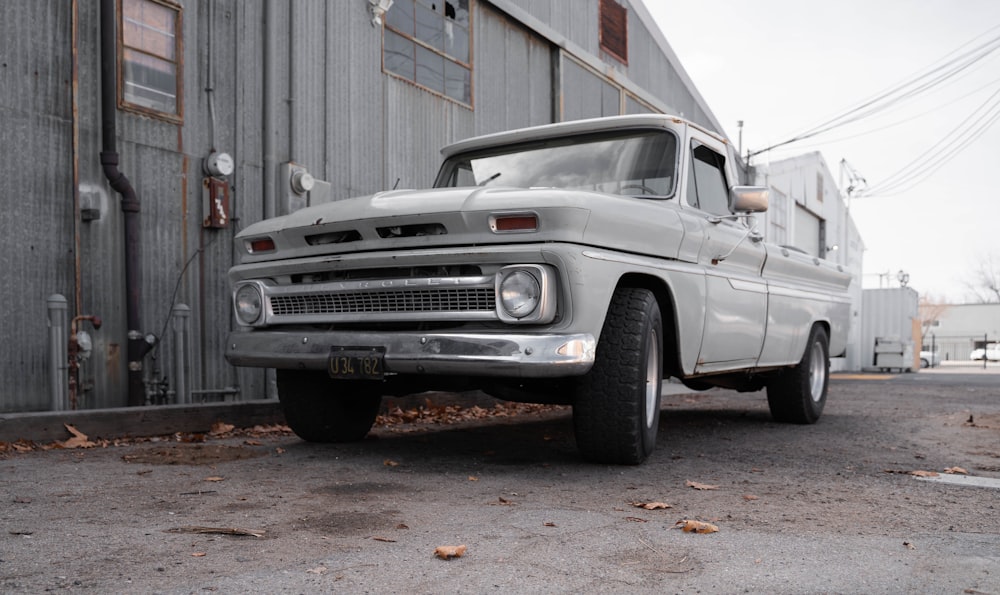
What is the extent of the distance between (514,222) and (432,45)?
6.78m

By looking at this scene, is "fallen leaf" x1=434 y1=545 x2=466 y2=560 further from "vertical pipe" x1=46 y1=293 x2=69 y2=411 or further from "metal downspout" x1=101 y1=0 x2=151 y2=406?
"metal downspout" x1=101 y1=0 x2=151 y2=406

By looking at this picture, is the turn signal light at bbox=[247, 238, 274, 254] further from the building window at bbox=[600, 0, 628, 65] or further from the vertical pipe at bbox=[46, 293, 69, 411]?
the building window at bbox=[600, 0, 628, 65]

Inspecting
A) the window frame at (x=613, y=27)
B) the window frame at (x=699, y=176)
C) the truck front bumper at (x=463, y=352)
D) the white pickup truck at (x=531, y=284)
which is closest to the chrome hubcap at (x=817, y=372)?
the white pickup truck at (x=531, y=284)

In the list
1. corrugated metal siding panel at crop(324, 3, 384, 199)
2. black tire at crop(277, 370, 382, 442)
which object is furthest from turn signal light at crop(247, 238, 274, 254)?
corrugated metal siding panel at crop(324, 3, 384, 199)

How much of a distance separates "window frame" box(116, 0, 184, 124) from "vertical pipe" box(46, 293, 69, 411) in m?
1.69

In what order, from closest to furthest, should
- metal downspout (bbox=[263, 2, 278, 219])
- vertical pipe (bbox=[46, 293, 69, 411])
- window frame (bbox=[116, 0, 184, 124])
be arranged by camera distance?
1. vertical pipe (bbox=[46, 293, 69, 411])
2. window frame (bbox=[116, 0, 184, 124])
3. metal downspout (bbox=[263, 2, 278, 219])

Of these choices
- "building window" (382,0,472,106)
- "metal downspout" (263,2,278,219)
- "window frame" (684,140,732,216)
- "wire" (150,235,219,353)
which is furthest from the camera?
"building window" (382,0,472,106)

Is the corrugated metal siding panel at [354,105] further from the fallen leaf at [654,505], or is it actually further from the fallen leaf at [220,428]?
the fallen leaf at [654,505]

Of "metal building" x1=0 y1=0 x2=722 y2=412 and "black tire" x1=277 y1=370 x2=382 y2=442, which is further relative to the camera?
"metal building" x1=0 y1=0 x2=722 y2=412

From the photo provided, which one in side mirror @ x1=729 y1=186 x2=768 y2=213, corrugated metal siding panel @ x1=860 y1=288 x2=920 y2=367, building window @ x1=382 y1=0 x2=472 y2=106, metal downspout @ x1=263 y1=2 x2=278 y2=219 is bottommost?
corrugated metal siding panel @ x1=860 y1=288 x2=920 y2=367

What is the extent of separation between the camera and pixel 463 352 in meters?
4.08

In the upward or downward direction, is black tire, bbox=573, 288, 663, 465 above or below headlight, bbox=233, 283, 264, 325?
below

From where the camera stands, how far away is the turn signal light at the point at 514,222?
409 cm

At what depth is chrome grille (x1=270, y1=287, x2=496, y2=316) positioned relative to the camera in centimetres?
423
